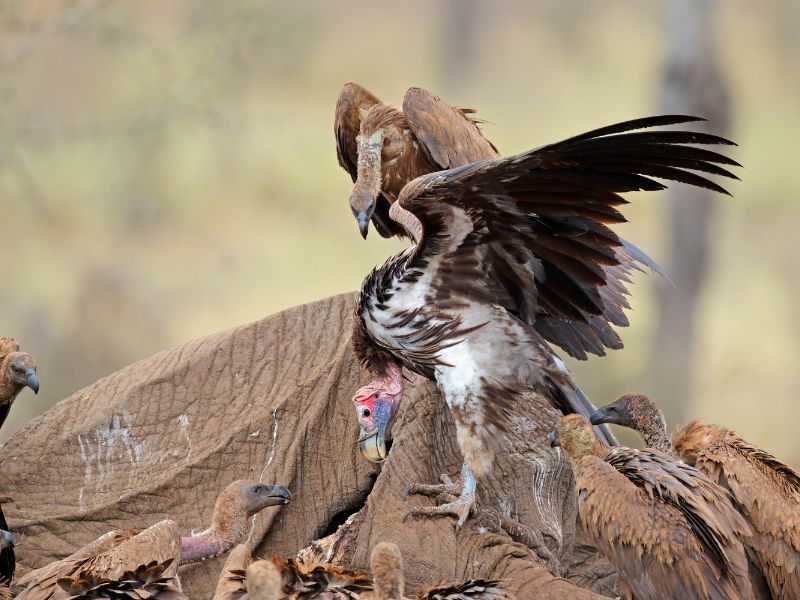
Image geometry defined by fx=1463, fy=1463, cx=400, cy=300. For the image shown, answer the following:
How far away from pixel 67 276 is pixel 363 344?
437 inches

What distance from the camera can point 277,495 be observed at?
6.02m

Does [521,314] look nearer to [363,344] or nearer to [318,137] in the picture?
[363,344]

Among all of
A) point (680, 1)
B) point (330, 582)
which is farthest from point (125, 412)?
point (680, 1)

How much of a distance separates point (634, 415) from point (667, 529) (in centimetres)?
95

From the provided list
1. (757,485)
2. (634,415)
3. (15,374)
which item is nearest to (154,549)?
(15,374)

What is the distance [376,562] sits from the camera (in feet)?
16.5

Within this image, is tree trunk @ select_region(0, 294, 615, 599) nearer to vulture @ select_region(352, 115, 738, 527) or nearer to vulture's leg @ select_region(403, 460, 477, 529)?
vulture's leg @ select_region(403, 460, 477, 529)

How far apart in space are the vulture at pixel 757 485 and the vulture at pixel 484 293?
0.49 meters

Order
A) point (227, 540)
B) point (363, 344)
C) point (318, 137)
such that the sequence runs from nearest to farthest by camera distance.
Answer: point (227, 540) < point (363, 344) < point (318, 137)

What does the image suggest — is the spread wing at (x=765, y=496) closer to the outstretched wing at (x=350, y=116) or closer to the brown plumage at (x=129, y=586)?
the brown plumage at (x=129, y=586)

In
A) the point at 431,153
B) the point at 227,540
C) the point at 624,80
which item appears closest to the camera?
the point at 227,540

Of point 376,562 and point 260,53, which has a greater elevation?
point 260,53

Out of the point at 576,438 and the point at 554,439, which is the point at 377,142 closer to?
the point at 554,439

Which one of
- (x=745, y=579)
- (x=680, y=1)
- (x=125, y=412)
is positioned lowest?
(x=745, y=579)
